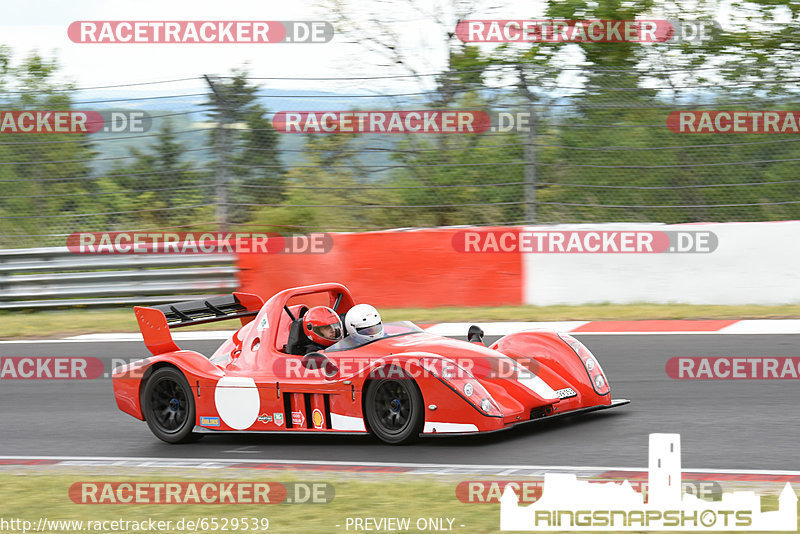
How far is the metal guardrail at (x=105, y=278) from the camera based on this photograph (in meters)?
14.6

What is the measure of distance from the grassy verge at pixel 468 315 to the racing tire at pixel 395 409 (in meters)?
5.53

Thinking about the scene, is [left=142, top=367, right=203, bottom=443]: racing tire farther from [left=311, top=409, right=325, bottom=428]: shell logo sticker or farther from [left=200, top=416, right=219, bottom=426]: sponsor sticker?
[left=311, top=409, right=325, bottom=428]: shell logo sticker

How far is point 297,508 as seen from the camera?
5688 millimetres

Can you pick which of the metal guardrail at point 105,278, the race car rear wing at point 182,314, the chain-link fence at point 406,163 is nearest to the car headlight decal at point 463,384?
the race car rear wing at point 182,314

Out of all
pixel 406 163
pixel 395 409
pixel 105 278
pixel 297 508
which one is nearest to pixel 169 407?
pixel 395 409

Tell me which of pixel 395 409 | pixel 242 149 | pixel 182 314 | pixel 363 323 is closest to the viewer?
pixel 395 409

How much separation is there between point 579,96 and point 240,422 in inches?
285

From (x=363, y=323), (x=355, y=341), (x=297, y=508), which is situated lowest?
(x=297, y=508)

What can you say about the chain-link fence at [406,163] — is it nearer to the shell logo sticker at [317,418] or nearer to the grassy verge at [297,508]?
the shell logo sticker at [317,418]

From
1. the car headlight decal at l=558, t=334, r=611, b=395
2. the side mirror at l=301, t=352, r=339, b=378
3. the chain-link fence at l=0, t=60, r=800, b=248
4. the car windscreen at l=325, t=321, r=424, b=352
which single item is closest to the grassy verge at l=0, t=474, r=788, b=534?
the side mirror at l=301, t=352, r=339, b=378

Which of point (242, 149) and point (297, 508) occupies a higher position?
point (242, 149)

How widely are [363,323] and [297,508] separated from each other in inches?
91.4

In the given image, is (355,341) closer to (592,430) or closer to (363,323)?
(363,323)

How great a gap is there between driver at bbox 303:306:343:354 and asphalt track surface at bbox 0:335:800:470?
2.28 feet
